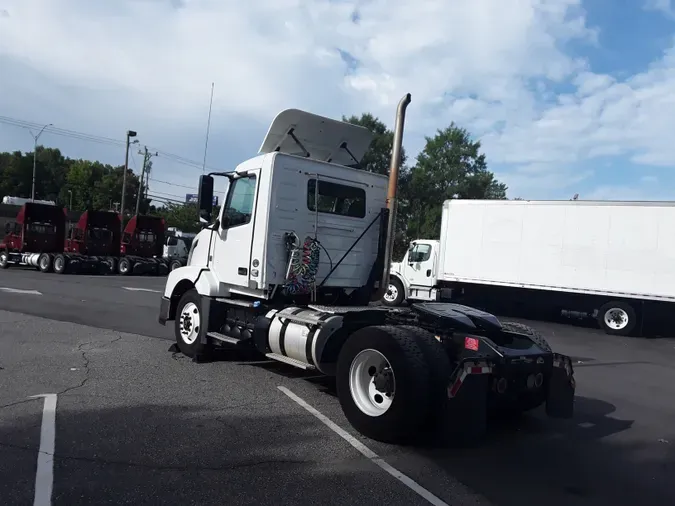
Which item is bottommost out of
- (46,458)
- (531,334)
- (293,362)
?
(46,458)

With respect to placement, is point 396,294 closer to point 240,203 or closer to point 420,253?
point 420,253

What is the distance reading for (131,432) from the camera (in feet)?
17.1

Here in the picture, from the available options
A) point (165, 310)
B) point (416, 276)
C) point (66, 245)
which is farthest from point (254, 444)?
point (66, 245)

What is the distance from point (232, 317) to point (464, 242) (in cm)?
1139

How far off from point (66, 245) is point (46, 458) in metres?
29.1

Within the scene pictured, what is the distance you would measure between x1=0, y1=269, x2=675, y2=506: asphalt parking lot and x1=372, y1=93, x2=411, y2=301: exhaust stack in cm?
165

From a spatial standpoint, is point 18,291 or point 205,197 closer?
point 205,197

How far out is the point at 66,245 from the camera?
31.0 meters

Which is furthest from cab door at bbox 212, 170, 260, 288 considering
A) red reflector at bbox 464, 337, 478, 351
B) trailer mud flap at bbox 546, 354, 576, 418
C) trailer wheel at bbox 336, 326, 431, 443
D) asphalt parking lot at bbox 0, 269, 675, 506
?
trailer mud flap at bbox 546, 354, 576, 418

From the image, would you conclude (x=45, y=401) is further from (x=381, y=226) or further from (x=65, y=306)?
(x=65, y=306)

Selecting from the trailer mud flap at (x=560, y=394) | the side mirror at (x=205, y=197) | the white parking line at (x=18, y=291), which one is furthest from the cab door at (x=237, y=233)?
the white parking line at (x=18, y=291)

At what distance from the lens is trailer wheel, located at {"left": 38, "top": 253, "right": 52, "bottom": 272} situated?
27.9 metres

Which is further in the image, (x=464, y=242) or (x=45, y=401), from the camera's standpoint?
(x=464, y=242)

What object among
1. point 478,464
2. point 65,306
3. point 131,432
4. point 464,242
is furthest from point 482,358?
point 464,242
